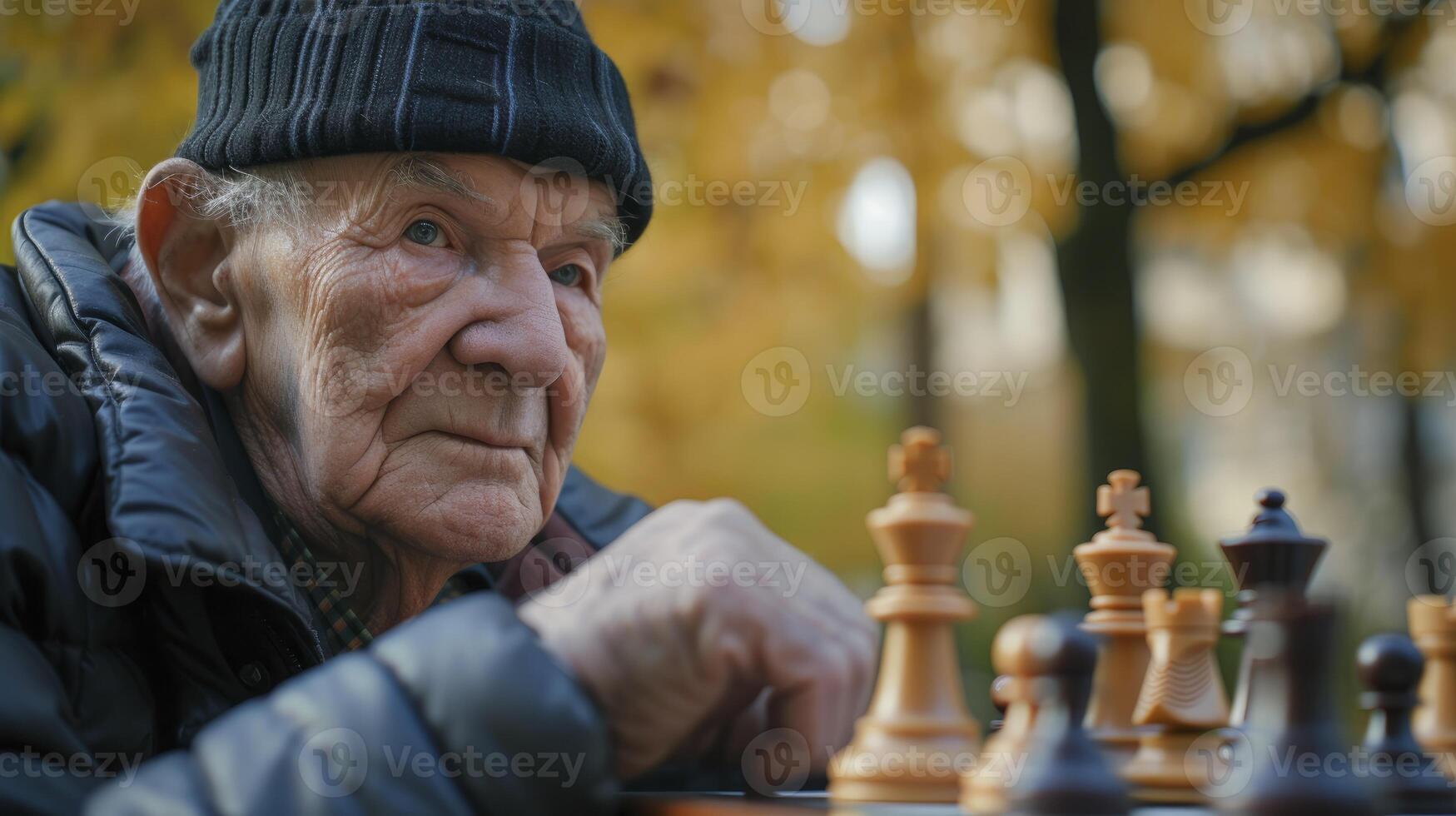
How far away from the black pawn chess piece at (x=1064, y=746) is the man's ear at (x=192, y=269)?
1.72 metres

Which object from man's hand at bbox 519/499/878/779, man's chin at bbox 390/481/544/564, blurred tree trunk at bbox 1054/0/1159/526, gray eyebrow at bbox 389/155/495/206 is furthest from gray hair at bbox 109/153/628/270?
blurred tree trunk at bbox 1054/0/1159/526

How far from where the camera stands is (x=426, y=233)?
243 cm

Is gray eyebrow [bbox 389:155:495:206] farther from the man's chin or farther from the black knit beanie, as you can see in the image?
the man's chin

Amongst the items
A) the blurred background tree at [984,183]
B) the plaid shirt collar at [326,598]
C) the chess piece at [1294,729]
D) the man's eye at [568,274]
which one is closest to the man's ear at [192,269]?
the plaid shirt collar at [326,598]

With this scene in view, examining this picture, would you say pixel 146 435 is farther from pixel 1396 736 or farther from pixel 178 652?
pixel 1396 736

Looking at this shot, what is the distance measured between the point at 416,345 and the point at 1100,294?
3.65 meters

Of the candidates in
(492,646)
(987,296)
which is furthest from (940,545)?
A: (987,296)

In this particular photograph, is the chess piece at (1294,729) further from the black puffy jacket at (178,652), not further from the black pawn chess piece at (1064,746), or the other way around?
the black puffy jacket at (178,652)

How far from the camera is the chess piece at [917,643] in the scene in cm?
138

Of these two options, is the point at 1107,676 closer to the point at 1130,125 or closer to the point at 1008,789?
the point at 1008,789

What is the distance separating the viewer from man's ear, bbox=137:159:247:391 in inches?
98.3

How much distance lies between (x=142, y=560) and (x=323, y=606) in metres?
0.71

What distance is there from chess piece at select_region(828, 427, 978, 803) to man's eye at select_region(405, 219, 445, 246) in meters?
1.21

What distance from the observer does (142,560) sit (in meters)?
1.84
